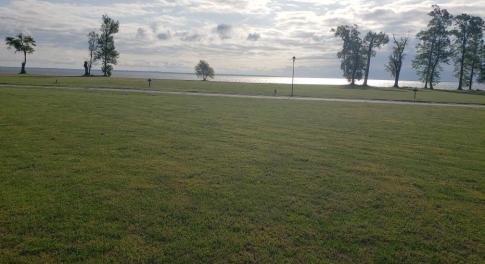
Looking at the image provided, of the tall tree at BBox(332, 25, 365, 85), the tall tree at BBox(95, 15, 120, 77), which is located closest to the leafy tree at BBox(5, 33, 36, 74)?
the tall tree at BBox(95, 15, 120, 77)

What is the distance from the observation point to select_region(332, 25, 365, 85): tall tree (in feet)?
248

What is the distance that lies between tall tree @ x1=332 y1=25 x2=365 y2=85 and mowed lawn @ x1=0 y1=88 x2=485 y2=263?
6567 centimetres

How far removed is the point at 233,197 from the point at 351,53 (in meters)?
75.1

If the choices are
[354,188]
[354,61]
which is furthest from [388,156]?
[354,61]

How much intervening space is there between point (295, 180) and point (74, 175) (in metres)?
4.97

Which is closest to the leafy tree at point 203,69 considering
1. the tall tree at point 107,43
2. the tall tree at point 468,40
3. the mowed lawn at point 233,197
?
the tall tree at point 107,43

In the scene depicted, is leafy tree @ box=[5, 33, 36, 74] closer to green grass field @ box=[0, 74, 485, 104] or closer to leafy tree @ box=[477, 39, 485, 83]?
green grass field @ box=[0, 74, 485, 104]

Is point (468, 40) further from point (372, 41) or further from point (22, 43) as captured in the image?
point (22, 43)

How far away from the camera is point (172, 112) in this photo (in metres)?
20.3

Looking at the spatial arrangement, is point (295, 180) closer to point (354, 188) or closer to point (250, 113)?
point (354, 188)

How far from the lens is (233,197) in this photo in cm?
→ 720

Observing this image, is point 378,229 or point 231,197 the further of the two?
point 231,197

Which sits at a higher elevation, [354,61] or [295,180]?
[354,61]

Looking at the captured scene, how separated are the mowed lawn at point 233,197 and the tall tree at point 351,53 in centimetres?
6567
